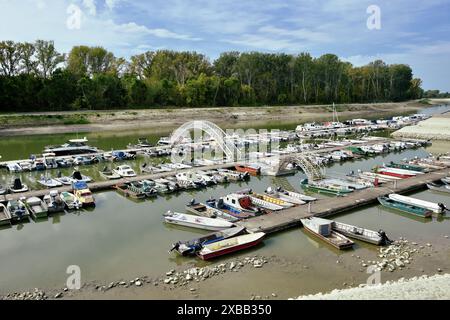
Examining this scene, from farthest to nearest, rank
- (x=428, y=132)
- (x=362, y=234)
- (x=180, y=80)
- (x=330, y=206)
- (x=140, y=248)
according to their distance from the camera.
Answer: (x=180, y=80)
(x=428, y=132)
(x=330, y=206)
(x=362, y=234)
(x=140, y=248)

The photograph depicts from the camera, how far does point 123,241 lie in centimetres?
2395

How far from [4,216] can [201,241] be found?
49.0ft

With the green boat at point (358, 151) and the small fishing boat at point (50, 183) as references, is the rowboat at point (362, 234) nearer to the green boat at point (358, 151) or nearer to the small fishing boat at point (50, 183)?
the small fishing boat at point (50, 183)

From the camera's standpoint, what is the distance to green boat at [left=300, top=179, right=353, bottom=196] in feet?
107

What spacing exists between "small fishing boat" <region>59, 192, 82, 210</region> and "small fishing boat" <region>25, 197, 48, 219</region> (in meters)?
1.57

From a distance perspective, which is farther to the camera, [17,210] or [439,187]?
[439,187]

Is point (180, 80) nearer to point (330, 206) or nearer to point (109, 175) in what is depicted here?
point (109, 175)

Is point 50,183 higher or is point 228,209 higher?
point 50,183

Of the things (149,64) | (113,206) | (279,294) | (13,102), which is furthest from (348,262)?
(149,64)

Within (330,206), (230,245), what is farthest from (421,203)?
(230,245)

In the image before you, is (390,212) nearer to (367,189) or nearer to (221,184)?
(367,189)

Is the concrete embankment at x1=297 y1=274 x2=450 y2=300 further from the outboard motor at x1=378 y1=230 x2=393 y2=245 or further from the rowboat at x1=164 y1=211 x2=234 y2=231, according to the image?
the rowboat at x1=164 y1=211 x2=234 y2=231

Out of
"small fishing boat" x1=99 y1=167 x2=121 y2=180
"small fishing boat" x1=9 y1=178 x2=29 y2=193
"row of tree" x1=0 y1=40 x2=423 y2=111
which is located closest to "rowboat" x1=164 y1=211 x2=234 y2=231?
"small fishing boat" x1=99 y1=167 x2=121 y2=180

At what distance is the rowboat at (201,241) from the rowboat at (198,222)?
111 centimetres
